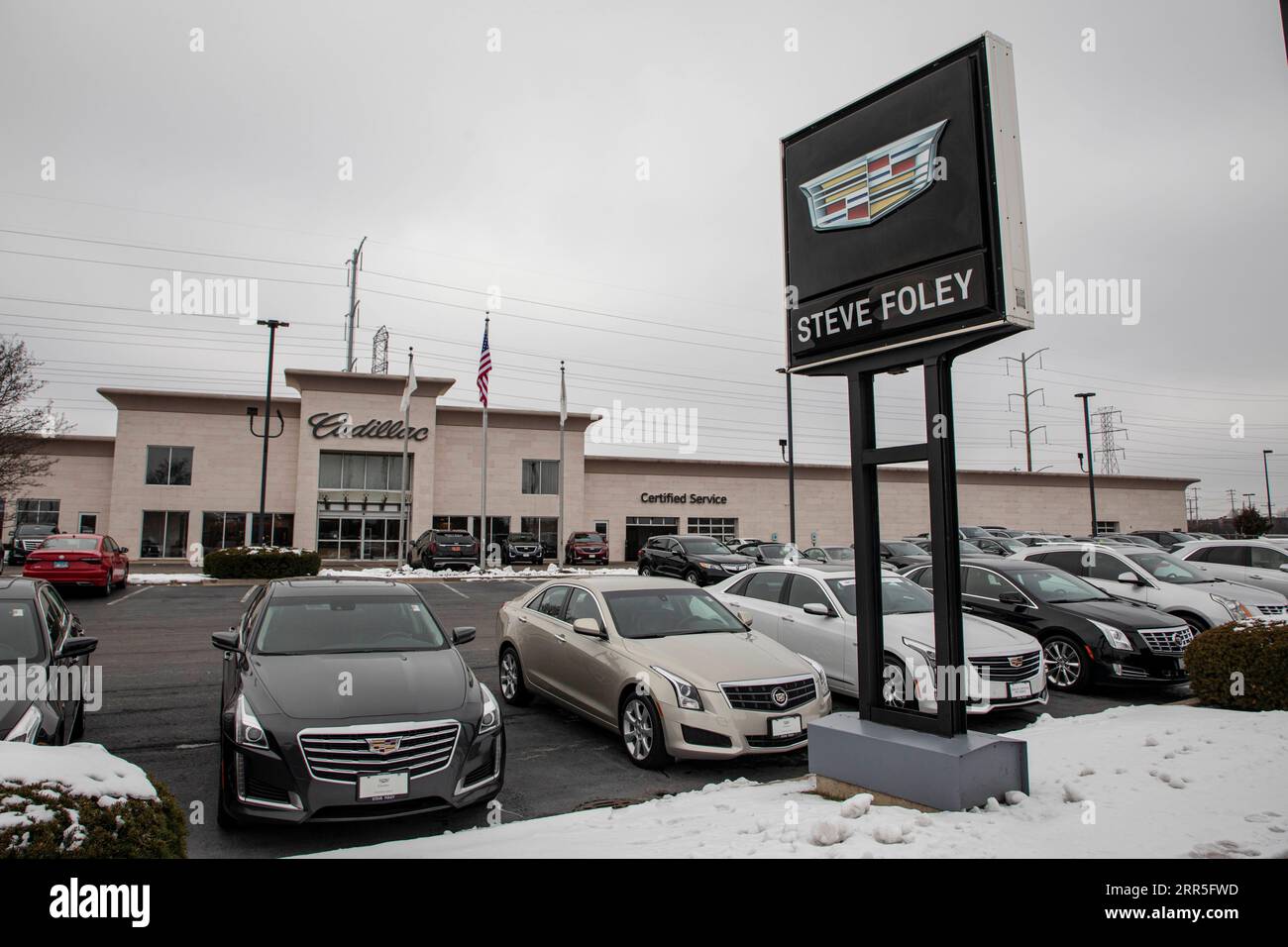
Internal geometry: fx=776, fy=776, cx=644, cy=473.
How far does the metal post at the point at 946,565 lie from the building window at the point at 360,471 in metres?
39.6

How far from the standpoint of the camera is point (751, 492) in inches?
2030

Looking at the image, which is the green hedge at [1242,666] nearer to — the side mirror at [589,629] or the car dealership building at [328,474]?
the side mirror at [589,629]

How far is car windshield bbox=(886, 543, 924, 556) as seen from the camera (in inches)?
1049

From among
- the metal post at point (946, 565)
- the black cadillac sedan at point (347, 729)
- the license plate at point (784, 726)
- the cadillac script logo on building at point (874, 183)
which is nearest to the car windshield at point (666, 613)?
the license plate at point (784, 726)

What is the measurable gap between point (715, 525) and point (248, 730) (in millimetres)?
46707

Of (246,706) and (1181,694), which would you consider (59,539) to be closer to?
(246,706)

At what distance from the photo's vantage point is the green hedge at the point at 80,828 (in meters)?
2.35

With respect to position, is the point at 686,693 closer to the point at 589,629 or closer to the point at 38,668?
the point at 589,629

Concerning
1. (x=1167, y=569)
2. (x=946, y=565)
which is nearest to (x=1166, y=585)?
(x=1167, y=569)

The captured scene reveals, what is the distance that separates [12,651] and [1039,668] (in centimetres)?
912

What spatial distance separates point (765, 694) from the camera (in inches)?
252

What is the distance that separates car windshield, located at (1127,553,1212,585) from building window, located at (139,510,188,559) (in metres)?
40.2

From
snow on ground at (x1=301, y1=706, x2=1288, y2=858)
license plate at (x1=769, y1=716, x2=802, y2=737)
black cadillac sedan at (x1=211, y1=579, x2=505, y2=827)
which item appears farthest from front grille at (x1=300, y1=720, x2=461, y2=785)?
license plate at (x1=769, y1=716, x2=802, y2=737)
